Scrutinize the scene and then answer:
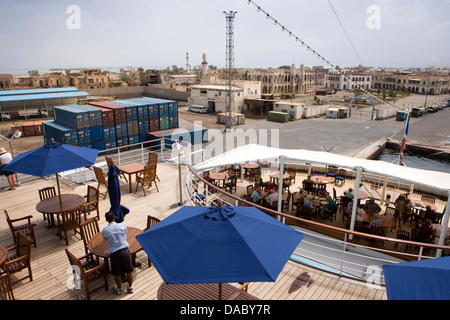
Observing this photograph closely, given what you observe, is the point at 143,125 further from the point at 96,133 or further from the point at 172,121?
the point at 96,133

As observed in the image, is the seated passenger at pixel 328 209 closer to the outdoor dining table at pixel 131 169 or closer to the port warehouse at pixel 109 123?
the outdoor dining table at pixel 131 169

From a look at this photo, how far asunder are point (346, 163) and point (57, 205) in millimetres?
7664

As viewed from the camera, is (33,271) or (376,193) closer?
(33,271)

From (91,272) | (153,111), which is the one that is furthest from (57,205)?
(153,111)

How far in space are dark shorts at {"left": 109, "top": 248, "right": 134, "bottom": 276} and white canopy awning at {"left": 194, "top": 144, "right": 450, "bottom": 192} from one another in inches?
184

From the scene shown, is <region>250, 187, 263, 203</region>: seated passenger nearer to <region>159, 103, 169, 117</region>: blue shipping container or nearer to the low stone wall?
<region>159, 103, 169, 117</region>: blue shipping container

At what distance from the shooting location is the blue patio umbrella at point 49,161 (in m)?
6.12

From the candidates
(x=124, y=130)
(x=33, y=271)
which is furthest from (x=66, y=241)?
(x=124, y=130)

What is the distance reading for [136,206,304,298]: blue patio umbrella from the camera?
308 cm

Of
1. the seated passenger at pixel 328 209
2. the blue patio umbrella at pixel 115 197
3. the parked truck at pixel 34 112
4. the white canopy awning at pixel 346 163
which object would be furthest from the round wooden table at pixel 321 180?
the parked truck at pixel 34 112

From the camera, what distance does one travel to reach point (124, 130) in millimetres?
26094
